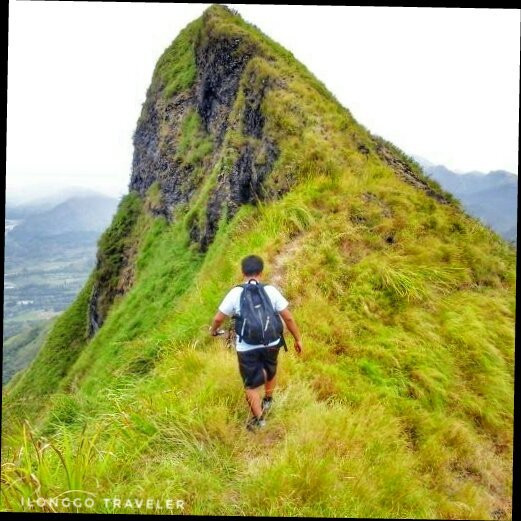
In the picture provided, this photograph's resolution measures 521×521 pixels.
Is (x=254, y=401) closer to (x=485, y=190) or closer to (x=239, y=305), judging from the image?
(x=239, y=305)

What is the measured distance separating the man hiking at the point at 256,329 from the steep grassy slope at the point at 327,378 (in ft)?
1.18

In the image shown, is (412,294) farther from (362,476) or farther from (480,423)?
(362,476)

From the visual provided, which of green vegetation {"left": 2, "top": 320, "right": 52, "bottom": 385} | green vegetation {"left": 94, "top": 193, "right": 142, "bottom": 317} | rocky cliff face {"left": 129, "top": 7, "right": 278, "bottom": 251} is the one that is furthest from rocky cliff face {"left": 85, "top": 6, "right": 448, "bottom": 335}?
green vegetation {"left": 2, "top": 320, "right": 52, "bottom": 385}

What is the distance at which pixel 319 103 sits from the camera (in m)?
12.7

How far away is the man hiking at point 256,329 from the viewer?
14.5ft

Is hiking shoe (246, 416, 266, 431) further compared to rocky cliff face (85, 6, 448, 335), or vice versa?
rocky cliff face (85, 6, 448, 335)

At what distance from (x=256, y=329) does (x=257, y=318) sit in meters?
0.10

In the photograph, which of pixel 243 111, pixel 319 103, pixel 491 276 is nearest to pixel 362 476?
pixel 491 276

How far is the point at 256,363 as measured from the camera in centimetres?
454

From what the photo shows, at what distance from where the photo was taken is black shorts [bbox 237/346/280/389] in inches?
178

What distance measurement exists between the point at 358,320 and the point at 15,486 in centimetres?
423

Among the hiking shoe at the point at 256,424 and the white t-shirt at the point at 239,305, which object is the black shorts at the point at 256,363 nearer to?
the white t-shirt at the point at 239,305

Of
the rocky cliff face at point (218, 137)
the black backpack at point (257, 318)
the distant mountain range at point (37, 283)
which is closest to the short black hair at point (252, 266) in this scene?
the black backpack at point (257, 318)

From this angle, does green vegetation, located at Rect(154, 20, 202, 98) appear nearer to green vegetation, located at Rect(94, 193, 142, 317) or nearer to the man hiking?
green vegetation, located at Rect(94, 193, 142, 317)
